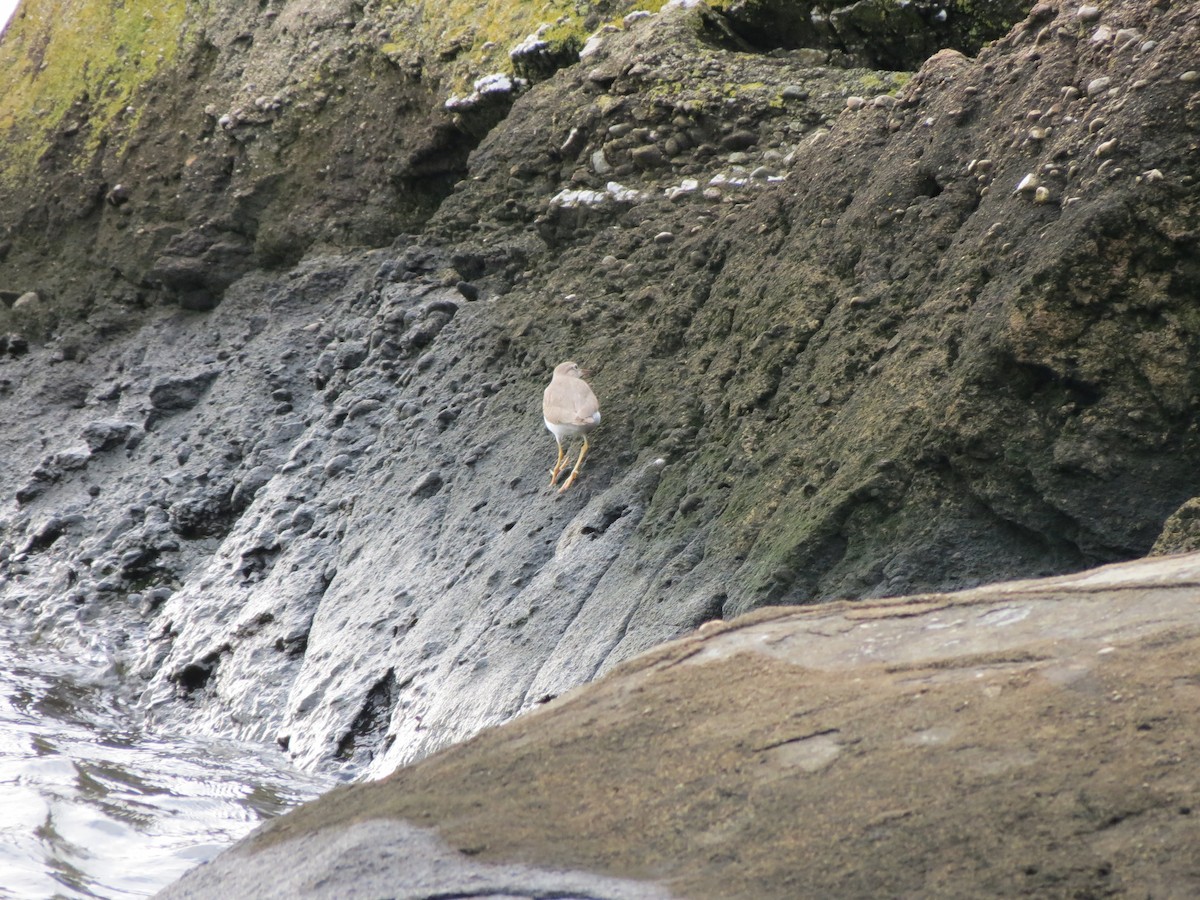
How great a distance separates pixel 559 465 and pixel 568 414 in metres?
0.35

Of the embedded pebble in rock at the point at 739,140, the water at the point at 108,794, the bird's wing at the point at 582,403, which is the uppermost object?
the embedded pebble in rock at the point at 739,140

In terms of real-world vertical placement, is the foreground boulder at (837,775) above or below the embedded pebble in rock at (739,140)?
below

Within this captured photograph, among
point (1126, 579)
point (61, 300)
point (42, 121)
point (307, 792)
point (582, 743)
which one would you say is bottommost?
point (307, 792)

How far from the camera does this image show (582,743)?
333cm

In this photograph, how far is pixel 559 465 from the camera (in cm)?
718

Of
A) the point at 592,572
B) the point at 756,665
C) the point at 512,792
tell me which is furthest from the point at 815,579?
the point at 512,792

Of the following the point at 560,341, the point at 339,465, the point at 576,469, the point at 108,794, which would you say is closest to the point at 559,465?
the point at 576,469

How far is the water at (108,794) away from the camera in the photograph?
5.20m

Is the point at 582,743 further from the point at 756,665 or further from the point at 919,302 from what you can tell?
the point at 919,302

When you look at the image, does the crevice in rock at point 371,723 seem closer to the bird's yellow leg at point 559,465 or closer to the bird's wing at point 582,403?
the bird's yellow leg at point 559,465

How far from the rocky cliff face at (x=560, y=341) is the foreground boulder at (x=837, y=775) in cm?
157

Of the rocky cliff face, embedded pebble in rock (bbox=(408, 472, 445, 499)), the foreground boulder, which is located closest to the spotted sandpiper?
the rocky cliff face

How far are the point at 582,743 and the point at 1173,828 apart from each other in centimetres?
134

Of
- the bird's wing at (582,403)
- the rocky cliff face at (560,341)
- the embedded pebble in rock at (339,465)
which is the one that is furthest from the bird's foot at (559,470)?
the embedded pebble in rock at (339,465)
